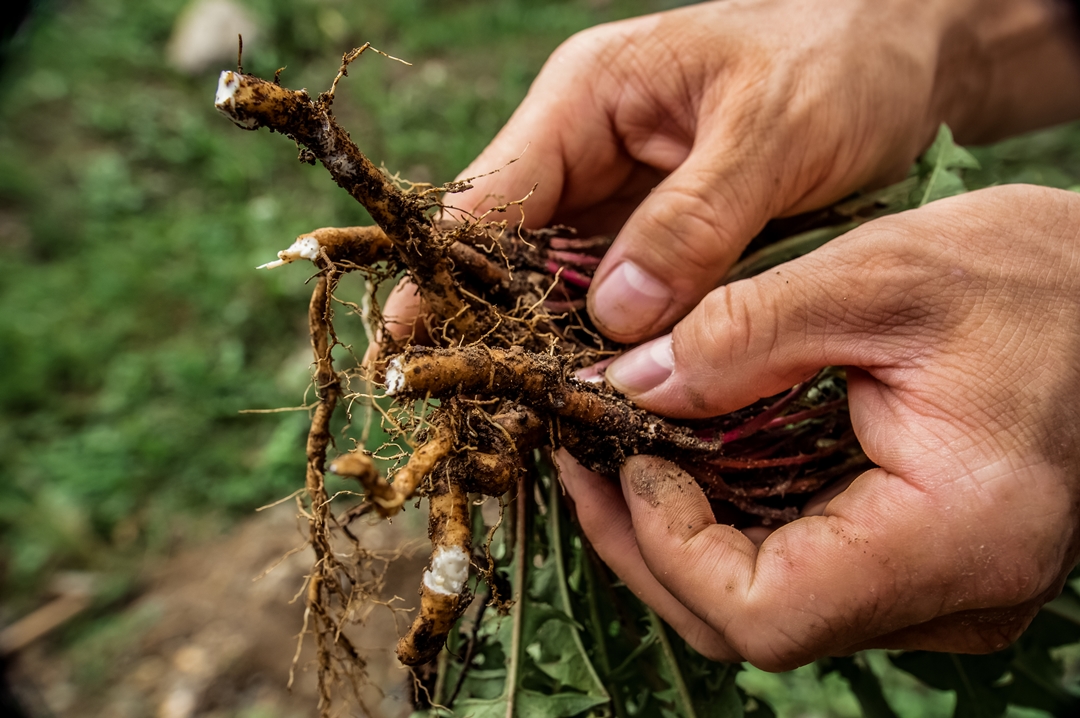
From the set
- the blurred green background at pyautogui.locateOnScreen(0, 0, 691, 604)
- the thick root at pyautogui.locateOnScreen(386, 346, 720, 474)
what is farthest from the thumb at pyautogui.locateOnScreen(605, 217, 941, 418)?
the blurred green background at pyautogui.locateOnScreen(0, 0, 691, 604)

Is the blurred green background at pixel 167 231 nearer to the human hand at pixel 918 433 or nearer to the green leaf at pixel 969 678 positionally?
the human hand at pixel 918 433

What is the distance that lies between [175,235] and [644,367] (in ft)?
12.4

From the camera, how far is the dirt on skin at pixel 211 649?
272 centimetres

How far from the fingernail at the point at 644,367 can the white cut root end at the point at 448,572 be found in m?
0.55

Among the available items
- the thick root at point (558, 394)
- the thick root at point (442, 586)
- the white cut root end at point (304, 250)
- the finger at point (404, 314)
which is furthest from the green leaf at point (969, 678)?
the white cut root end at point (304, 250)

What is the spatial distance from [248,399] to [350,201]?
1.41 meters

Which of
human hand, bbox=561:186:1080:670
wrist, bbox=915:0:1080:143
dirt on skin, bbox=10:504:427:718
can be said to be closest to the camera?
human hand, bbox=561:186:1080:670

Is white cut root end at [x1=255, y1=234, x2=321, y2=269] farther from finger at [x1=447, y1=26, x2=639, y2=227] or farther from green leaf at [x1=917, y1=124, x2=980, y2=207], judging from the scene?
green leaf at [x1=917, y1=124, x2=980, y2=207]

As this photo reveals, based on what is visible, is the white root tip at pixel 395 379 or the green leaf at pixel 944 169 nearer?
the white root tip at pixel 395 379

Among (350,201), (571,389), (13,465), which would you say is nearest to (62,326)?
(13,465)

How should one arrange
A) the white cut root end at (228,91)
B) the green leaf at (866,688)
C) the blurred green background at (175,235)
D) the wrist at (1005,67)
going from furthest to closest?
the blurred green background at (175,235) < the wrist at (1005,67) < the green leaf at (866,688) < the white cut root end at (228,91)

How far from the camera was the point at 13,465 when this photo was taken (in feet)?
11.2

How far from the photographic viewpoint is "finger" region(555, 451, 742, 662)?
4.64ft

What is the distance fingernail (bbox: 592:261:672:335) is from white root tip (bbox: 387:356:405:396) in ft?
2.02
